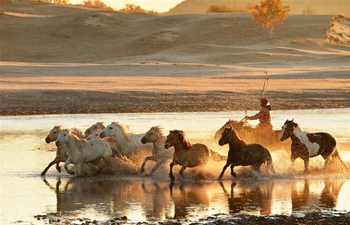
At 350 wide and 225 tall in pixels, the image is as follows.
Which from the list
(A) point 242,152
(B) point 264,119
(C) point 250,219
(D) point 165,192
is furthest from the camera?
(B) point 264,119

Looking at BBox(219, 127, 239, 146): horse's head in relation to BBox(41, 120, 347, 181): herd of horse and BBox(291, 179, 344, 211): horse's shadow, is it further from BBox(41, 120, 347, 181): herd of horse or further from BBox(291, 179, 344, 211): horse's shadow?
BBox(291, 179, 344, 211): horse's shadow

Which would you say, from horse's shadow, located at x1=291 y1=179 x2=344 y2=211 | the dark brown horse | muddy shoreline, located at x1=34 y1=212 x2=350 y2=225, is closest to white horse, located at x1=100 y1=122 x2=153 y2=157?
the dark brown horse

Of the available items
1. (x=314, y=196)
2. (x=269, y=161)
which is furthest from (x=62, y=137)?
(x=314, y=196)

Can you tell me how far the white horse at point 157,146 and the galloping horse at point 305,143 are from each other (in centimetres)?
229

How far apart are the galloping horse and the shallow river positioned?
0.40 meters

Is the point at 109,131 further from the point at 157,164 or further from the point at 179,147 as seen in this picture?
the point at 179,147

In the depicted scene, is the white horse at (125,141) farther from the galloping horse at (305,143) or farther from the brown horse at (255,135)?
the galloping horse at (305,143)

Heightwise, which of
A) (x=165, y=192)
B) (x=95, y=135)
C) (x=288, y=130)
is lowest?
(x=165, y=192)

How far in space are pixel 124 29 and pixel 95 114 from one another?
60934mm

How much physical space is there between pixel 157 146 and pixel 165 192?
1.76m

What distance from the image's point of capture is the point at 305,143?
16844mm

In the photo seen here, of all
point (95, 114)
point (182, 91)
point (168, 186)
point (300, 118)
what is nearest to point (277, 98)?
point (182, 91)

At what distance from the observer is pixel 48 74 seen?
48938 millimetres

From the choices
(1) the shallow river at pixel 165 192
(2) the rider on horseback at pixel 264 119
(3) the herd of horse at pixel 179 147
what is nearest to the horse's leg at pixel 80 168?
(3) the herd of horse at pixel 179 147
